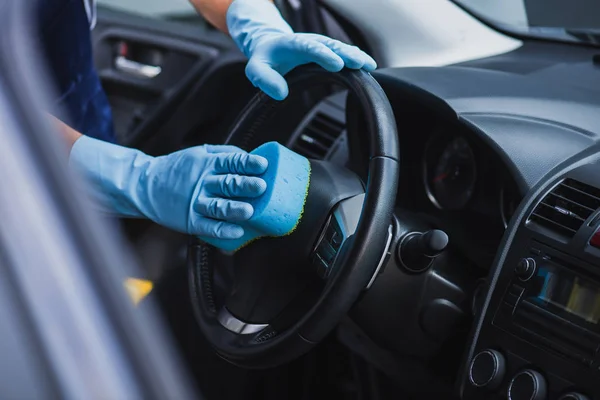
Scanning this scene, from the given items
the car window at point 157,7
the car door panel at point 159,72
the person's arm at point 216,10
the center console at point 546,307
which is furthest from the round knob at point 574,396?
the car window at point 157,7

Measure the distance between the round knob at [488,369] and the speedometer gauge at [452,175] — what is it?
33 centimetres

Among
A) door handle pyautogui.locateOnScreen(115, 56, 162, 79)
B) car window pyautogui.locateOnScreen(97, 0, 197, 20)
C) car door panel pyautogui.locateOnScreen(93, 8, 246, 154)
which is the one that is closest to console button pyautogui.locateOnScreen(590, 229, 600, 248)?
car door panel pyautogui.locateOnScreen(93, 8, 246, 154)

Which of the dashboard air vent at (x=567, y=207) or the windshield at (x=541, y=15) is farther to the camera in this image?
the windshield at (x=541, y=15)

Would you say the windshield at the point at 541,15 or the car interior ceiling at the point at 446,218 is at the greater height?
the windshield at the point at 541,15

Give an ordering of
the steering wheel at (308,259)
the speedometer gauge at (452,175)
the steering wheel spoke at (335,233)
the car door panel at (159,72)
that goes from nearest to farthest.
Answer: the steering wheel at (308,259), the steering wheel spoke at (335,233), the speedometer gauge at (452,175), the car door panel at (159,72)

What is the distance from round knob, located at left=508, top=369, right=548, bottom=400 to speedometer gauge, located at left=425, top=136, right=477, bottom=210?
381 mm

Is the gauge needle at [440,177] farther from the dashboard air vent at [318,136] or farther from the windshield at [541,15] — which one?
the windshield at [541,15]

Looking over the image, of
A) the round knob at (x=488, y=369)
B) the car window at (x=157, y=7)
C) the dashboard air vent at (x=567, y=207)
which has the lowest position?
the car window at (x=157, y=7)

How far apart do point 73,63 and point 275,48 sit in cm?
63

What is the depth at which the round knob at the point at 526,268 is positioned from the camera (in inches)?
49.0

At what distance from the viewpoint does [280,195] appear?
1.15m

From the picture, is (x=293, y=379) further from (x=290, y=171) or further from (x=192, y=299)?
(x=290, y=171)

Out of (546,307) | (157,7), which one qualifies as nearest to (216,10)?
(546,307)

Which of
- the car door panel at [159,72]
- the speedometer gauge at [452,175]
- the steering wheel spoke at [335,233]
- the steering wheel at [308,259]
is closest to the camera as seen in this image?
the steering wheel at [308,259]
